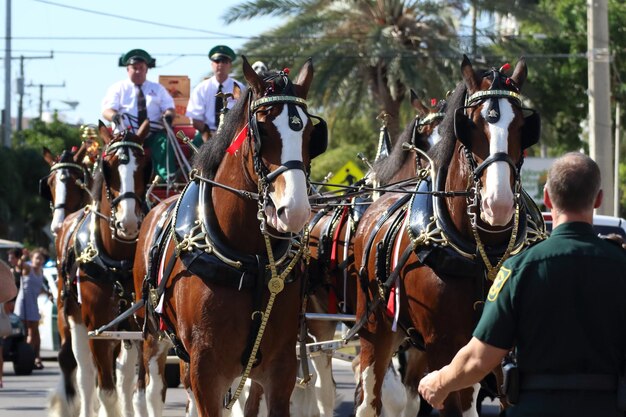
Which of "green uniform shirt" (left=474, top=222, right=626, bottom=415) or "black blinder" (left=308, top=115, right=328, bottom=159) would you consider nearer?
"green uniform shirt" (left=474, top=222, right=626, bottom=415)

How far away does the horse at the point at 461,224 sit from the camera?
7.68 m

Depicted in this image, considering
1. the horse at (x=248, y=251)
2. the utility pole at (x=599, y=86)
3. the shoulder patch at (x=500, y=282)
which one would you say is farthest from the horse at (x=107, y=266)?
the utility pole at (x=599, y=86)

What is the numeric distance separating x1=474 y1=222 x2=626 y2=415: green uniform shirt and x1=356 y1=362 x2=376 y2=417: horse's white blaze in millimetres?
4176

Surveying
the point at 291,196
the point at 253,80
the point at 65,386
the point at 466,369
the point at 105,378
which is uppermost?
the point at 253,80

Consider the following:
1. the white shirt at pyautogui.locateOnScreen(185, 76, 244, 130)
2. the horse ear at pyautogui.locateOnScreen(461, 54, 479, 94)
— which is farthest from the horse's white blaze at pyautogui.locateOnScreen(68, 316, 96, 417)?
the horse ear at pyautogui.locateOnScreen(461, 54, 479, 94)

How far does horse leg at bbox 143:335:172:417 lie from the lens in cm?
988

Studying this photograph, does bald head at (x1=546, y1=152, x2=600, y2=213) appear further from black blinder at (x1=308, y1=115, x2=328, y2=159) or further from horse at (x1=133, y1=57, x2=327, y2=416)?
black blinder at (x1=308, y1=115, x2=328, y2=159)

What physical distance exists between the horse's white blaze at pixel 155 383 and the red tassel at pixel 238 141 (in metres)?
2.48

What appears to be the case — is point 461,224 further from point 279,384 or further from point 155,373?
point 155,373

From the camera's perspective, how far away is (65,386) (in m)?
11.6

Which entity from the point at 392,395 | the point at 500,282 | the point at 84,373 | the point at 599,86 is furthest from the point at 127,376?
the point at 599,86

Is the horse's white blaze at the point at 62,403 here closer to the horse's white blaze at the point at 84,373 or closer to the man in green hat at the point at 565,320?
the horse's white blaze at the point at 84,373

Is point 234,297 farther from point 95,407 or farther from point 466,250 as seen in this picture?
point 95,407

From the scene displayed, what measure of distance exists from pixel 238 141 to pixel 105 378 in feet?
11.8
